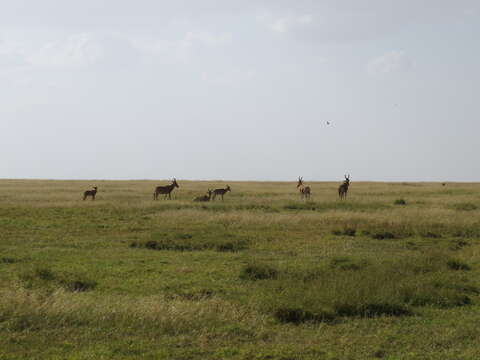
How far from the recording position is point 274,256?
49.6ft

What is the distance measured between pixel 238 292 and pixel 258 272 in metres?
1.46

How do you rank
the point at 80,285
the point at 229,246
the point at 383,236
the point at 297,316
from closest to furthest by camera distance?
1. the point at 297,316
2. the point at 80,285
3. the point at 229,246
4. the point at 383,236

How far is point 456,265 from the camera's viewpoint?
13.2 meters

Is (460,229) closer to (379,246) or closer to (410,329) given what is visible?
(379,246)

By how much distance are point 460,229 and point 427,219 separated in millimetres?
2561

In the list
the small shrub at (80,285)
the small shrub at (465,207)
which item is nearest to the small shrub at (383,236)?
the small shrub at (465,207)

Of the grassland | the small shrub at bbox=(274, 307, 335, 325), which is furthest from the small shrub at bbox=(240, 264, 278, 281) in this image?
the small shrub at bbox=(274, 307, 335, 325)

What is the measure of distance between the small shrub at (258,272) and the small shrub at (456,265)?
467cm

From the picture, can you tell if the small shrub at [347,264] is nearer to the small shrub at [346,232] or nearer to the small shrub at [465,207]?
the small shrub at [346,232]

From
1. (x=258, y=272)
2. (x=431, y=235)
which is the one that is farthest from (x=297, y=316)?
(x=431, y=235)

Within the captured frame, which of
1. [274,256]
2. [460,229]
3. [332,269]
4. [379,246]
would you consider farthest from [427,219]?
[332,269]

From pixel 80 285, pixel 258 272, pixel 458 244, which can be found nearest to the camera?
pixel 80 285

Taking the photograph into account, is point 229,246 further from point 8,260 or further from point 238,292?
point 8,260

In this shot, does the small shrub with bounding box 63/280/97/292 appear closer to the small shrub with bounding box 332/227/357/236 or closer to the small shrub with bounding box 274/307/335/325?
the small shrub with bounding box 274/307/335/325
